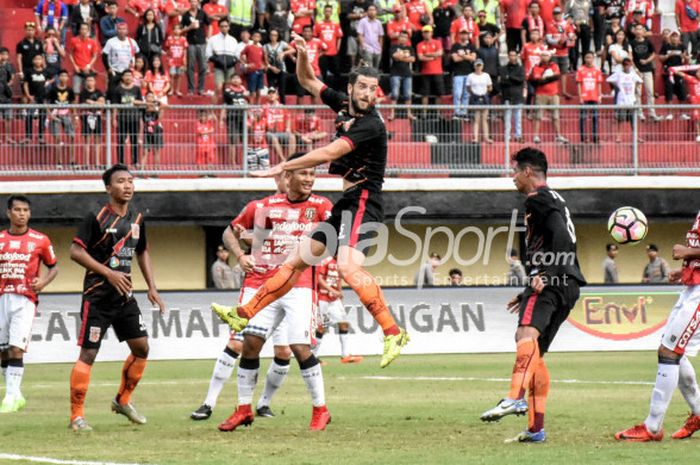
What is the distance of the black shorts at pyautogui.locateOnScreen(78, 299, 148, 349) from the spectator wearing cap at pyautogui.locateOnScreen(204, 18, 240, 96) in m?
15.2

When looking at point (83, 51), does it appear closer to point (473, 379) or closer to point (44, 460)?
point (473, 379)

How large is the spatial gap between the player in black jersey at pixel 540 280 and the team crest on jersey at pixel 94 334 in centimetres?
403

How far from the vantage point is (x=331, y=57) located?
29.2m

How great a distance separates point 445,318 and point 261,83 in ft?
22.5

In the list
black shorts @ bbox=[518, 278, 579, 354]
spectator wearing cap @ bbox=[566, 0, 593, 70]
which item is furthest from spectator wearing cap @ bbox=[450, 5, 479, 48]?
A: black shorts @ bbox=[518, 278, 579, 354]

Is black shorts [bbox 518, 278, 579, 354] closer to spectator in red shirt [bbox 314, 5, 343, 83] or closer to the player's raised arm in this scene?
the player's raised arm

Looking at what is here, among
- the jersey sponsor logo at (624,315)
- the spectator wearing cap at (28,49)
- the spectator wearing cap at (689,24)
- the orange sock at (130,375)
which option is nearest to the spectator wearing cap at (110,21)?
the spectator wearing cap at (28,49)

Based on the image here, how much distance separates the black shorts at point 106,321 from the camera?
12.6m

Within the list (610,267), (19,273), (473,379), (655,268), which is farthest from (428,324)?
(19,273)

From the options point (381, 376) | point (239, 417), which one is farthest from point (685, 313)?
point (381, 376)

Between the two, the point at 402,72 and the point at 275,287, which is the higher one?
the point at 402,72

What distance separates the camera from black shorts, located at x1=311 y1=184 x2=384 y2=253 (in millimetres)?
11273

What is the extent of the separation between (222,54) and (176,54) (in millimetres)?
1098

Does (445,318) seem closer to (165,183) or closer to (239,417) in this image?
(165,183)
